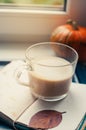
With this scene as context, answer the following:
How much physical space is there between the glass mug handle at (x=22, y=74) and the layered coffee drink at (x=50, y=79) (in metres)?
0.02

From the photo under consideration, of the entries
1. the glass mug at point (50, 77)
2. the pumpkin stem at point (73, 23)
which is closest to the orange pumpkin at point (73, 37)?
the pumpkin stem at point (73, 23)

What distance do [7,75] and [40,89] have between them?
0.40 ft

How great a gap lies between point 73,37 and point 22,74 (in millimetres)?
173

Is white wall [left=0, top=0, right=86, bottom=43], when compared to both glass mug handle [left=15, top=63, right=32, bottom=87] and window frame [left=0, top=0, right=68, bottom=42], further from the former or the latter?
glass mug handle [left=15, top=63, right=32, bottom=87]

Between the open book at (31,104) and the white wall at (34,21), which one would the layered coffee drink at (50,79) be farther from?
the white wall at (34,21)

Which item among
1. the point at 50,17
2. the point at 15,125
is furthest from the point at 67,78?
the point at 50,17

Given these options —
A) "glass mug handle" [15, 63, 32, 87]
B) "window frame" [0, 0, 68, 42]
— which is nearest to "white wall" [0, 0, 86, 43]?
"window frame" [0, 0, 68, 42]

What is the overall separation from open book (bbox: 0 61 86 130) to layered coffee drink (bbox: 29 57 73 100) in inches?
0.7

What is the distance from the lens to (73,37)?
76cm

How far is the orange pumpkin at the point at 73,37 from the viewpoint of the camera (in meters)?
0.76

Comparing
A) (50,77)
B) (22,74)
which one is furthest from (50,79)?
(22,74)

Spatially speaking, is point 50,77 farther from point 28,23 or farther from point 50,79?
point 28,23

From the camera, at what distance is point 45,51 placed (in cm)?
79

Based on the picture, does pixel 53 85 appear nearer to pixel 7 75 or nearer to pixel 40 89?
pixel 40 89
